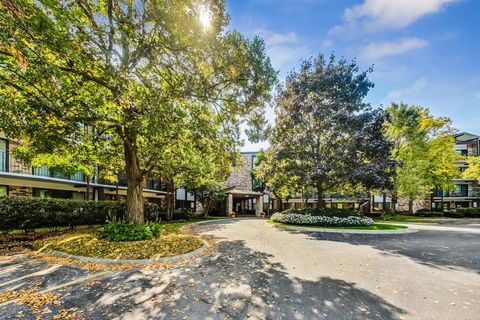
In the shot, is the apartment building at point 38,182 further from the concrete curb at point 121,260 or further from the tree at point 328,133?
the tree at point 328,133

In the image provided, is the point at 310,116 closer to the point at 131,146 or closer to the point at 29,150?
the point at 131,146

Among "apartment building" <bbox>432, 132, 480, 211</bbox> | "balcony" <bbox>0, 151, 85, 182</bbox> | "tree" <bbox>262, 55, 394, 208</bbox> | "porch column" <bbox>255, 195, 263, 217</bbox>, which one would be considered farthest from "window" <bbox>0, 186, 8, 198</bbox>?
"apartment building" <bbox>432, 132, 480, 211</bbox>

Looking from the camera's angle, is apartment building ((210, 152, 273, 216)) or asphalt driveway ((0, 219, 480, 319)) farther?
apartment building ((210, 152, 273, 216))

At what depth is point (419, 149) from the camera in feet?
87.8

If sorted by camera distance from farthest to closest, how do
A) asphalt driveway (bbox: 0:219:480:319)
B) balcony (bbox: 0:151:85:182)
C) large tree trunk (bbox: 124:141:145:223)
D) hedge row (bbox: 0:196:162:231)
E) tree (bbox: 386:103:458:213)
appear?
tree (bbox: 386:103:458:213), balcony (bbox: 0:151:85:182), hedge row (bbox: 0:196:162:231), large tree trunk (bbox: 124:141:145:223), asphalt driveway (bbox: 0:219:480:319)

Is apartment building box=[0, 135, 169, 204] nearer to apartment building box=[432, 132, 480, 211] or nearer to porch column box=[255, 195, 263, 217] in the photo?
porch column box=[255, 195, 263, 217]

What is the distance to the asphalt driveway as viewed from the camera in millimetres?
4520

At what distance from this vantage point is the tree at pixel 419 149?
25.5 metres

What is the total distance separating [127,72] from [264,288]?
7.63 m

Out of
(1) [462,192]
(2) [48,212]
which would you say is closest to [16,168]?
(2) [48,212]

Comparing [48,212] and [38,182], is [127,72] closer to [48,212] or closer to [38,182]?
[48,212]

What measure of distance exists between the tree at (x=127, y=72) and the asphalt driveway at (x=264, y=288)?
4632mm

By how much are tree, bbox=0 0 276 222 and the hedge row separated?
4501 mm

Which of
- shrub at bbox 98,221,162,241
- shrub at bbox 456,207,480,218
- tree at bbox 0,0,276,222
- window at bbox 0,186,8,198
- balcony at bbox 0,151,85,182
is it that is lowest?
shrub at bbox 456,207,480,218
